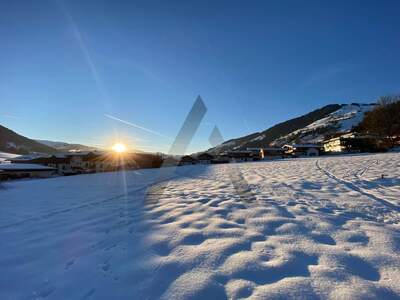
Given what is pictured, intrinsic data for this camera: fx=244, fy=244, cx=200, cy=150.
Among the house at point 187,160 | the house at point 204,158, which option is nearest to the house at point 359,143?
the house at point 204,158

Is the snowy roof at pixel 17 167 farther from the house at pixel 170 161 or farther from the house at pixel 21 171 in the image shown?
the house at pixel 170 161

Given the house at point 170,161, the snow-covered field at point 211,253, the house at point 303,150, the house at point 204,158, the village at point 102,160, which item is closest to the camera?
the snow-covered field at point 211,253

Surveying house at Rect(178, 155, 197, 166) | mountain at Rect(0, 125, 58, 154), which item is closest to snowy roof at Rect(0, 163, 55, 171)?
house at Rect(178, 155, 197, 166)

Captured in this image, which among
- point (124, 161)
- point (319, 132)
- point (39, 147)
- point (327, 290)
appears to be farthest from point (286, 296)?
point (39, 147)

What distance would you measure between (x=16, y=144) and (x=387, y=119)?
16852 centimetres

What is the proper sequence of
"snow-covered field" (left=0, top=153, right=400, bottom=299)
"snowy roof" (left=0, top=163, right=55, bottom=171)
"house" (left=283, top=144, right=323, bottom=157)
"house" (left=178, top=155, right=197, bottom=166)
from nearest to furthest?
"snow-covered field" (left=0, top=153, right=400, bottom=299)
"snowy roof" (left=0, top=163, right=55, bottom=171)
"house" (left=178, top=155, right=197, bottom=166)
"house" (left=283, top=144, right=323, bottom=157)

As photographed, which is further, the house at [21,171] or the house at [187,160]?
the house at [187,160]

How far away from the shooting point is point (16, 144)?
452ft

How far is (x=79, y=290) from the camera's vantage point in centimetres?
A: 262

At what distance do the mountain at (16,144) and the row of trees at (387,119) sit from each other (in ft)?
491

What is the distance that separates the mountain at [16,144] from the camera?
127075mm

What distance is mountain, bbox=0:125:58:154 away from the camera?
417 feet

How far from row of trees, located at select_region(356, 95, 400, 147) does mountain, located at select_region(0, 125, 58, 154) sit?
150 meters

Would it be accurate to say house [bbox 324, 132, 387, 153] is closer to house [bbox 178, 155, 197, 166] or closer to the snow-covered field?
house [bbox 178, 155, 197, 166]
